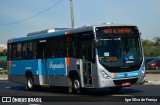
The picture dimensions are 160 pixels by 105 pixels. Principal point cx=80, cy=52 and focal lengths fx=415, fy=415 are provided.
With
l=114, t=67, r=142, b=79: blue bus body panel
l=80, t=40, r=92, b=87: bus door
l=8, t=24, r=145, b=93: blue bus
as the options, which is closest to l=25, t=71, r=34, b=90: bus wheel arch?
l=8, t=24, r=145, b=93: blue bus

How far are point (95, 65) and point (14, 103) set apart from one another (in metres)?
4.28

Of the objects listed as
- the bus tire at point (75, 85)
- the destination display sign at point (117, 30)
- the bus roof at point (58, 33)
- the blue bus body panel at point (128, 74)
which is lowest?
the bus tire at point (75, 85)

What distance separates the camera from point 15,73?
1038 inches

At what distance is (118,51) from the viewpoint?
18.2 meters

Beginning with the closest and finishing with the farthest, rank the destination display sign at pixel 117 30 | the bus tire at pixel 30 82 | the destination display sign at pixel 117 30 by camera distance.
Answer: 1. the destination display sign at pixel 117 30
2. the destination display sign at pixel 117 30
3. the bus tire at pixel 30 82

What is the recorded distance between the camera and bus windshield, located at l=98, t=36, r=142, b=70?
1809 cm

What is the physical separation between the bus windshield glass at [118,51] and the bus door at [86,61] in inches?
25.1

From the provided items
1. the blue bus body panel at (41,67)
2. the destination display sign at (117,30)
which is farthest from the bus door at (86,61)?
the blue bus body panel at (41,67)

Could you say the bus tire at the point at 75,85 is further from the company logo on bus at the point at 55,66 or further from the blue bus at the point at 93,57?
the company logo on bus at the point at 55,66

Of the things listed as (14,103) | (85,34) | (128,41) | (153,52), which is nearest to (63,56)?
(85,34)

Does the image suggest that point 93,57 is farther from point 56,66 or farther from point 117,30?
point 56,66

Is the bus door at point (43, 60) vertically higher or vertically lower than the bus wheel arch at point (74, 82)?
higher

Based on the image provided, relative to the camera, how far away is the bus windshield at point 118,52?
18.1 m

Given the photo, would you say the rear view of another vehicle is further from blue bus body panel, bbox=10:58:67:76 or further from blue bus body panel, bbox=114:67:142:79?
blue bus body panel, bbox=114:67:142:79
